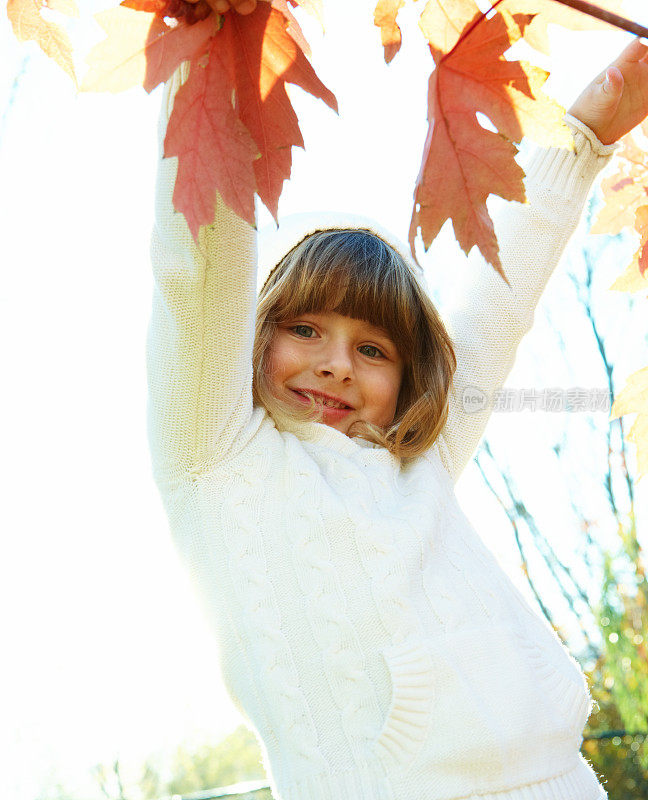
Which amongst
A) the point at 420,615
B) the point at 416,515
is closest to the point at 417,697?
the point at 420,615

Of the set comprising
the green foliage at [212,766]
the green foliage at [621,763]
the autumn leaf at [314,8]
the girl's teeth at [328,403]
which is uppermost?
the autumn leaf at [314,8]

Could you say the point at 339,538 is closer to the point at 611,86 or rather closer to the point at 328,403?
the point at 328,403

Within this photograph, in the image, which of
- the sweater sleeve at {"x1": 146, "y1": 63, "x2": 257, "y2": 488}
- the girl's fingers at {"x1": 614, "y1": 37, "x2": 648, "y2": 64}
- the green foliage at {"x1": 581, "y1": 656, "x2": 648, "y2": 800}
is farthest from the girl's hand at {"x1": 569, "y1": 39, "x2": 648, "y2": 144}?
the green foliage at {"x1": 581, "y1": 656, "x2": 648, "y2": 800}

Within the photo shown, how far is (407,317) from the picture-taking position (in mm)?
1155

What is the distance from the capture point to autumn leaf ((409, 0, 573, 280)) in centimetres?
56

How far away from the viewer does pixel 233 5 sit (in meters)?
0.54

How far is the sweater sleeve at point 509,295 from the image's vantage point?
119 cm

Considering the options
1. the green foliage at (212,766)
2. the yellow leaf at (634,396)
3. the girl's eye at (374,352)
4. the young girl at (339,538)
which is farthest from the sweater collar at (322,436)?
the green foliage at (212,766)

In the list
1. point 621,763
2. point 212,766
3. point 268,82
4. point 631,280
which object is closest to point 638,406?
point 631,280

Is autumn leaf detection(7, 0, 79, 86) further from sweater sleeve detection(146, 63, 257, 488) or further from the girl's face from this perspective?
the girl's face

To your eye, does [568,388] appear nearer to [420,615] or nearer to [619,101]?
[619,101]

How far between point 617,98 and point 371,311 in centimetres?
42

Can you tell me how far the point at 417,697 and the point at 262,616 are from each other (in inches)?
7.3

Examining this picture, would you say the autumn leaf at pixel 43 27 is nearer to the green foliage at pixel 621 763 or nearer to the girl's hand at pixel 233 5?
the girl's hand at pixel 233 5
